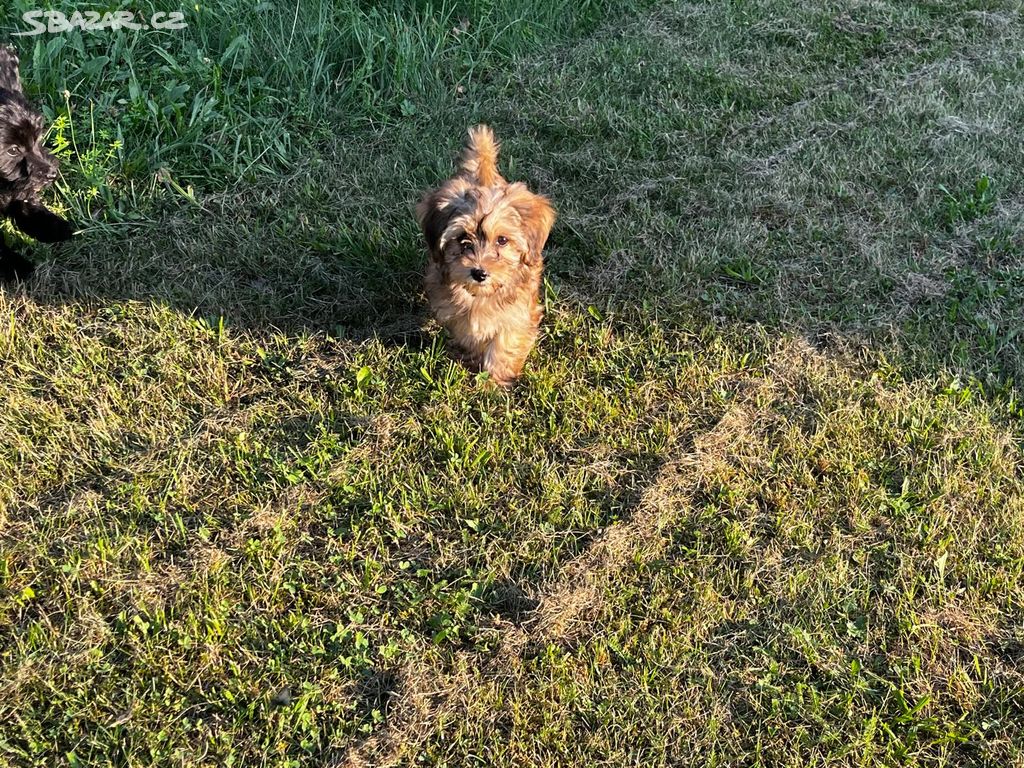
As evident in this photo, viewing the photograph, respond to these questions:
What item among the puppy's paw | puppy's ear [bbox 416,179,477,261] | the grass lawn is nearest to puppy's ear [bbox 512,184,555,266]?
puppy's ear [bbox 416,179,477,261]

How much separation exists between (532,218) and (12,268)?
112 inches

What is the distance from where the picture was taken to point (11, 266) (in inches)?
158

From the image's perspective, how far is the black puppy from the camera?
3.80 m

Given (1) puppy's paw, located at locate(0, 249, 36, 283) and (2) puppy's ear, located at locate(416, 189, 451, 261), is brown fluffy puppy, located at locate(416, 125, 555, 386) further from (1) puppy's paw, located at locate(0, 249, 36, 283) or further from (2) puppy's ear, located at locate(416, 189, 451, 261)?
(1) puppy's paw, located at locate(0, 249, 36, 283)

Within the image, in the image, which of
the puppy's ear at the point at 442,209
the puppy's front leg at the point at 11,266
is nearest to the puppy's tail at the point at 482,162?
the puppy's ear at the point at 442,209

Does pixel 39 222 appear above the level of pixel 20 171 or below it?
below

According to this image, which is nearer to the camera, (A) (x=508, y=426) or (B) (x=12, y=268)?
(A) (x=508, y=426)

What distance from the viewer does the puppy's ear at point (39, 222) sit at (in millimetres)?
4082

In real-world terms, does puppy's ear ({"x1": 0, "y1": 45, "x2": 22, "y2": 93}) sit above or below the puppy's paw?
above

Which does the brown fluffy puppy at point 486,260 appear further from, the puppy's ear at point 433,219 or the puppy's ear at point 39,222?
the puppy's ear at point 39,222

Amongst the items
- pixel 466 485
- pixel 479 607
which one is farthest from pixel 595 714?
pixel 466 485

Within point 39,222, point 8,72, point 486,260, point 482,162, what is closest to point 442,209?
point 486,260

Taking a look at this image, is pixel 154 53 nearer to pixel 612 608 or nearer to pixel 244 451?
pixel 244 451

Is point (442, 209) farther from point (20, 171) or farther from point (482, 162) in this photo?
point (20, 171)
